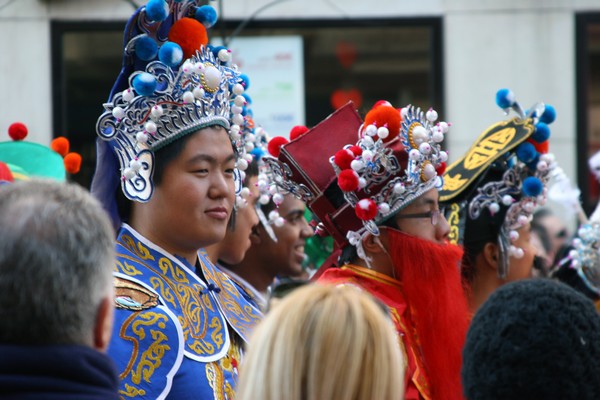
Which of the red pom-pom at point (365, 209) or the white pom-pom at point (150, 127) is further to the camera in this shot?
the red pom-pom at point (365, 209)

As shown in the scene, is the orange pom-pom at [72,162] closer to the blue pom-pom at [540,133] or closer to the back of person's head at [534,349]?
the blue pom-pom at [540,133]

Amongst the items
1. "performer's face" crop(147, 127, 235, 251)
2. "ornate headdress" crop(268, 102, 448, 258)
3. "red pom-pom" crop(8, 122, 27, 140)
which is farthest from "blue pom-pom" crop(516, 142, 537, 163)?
"red pom-pom" crop(8, 122, 27, 140)

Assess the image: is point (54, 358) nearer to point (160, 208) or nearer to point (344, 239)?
point (160, 208)

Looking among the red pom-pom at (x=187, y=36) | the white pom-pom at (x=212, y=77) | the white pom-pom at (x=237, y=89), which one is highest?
the red pom-pom at (x=187, y=36)

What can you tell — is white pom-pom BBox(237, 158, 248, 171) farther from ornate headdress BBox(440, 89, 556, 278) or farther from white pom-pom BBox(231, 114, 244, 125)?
ornate headdress BBox(440, 89, 556, 278)

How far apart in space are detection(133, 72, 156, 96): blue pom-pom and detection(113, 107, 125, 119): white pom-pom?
A: 88 millimetres

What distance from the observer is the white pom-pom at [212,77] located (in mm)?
3760

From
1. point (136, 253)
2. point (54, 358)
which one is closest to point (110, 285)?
point (54, 358)

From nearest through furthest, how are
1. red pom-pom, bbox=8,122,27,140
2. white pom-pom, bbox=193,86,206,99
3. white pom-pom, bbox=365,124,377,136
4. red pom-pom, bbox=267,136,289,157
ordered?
1. white pom-pom, bbox=193,86,206,99
2. white pom-pom, bbox=365,124,377,136
3. red pom-pom, bbox=267,136,289,157
4. red pom-pom, bbox=8,122,27,140

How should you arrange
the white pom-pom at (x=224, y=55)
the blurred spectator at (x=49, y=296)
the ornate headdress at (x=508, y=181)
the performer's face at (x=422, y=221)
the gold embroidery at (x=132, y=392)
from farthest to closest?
the ornate headdress at (x=508, y=181), the performer's face at (x=422, y=221), the white pom-pom at (x=224, y=55), the gold embroidery at (x=132, y=392), the blurred spectator at (x=49, y=296)

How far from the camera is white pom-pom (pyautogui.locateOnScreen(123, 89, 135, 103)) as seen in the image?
→ 12.0 ft

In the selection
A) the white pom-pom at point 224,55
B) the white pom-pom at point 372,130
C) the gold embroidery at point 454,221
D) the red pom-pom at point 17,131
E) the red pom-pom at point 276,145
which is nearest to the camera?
the white pom-pom at point 224,55

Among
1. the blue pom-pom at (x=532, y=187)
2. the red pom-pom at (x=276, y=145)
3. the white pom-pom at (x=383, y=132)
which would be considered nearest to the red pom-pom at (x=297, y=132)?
the red pom-pom at (x=276, y=145)

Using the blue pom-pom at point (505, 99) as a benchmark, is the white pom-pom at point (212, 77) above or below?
above
